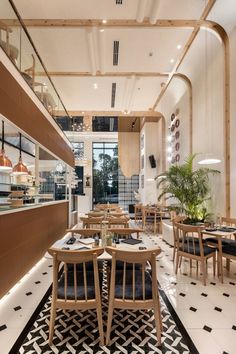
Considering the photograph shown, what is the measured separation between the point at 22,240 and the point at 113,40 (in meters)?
5.31

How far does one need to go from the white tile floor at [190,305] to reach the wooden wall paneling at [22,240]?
217mm

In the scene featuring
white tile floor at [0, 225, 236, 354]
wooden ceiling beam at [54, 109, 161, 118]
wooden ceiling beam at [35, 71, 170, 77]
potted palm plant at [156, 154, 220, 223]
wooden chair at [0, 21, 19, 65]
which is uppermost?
wooden ceiling beam at [35, 71, 170, 77]

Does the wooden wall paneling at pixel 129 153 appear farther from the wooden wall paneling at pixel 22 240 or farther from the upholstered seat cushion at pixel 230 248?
the upholstered seat cushion at pixel 230 248

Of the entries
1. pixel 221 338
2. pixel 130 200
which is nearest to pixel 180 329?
pixel 221 338

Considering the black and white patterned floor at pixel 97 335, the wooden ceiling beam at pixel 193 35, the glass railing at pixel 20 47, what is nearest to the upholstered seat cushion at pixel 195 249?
the black and white patterned floor at pixel 97 335

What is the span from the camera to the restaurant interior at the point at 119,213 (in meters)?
2.25

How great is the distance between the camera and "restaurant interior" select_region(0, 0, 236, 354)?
2250mm

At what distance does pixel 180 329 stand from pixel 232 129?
4.06 metres

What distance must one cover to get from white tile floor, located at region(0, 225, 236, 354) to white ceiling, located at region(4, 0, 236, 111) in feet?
13.9

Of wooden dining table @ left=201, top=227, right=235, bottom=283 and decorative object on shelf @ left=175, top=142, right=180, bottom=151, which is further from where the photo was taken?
decorative object on shelf @ left=175, top=142, right=180, bottom=151

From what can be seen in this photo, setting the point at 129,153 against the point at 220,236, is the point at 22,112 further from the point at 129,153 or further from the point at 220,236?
the point at 129,153

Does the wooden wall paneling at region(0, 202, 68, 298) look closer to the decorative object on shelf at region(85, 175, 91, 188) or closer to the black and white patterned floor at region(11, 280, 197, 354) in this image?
the black and white patterned floor at region(11, 280, 197, 354)

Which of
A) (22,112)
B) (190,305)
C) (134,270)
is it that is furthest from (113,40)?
(190,305)

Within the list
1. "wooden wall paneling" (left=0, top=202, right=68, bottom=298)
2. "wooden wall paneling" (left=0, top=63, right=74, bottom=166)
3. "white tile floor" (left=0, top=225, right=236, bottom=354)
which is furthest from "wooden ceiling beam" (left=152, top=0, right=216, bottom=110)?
"wooden wall paneling" (left=0, top=202, right=68, bottom=298)
